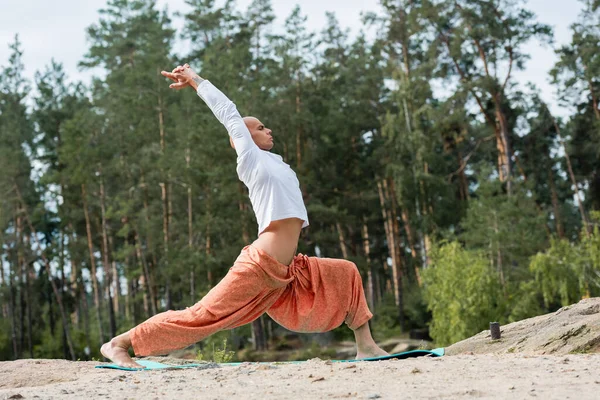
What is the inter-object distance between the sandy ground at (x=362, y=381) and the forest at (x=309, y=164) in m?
19.5

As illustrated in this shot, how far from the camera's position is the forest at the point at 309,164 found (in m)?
27.9

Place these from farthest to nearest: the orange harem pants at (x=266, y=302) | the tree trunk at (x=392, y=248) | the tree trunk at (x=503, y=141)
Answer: the tree trunk at (x=392, y=248) < the tree trunk at (x=503, y=141) < the orange harem pants at (x=266, y=302)

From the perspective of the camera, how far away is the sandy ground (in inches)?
162

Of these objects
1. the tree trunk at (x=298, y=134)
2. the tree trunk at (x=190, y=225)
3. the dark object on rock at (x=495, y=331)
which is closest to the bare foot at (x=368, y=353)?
the dark object on rock at (x=495, y=331)

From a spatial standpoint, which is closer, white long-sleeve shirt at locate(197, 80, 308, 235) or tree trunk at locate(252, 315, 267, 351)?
white long-sleeve shirt at locate(197, 80, 308, 235)

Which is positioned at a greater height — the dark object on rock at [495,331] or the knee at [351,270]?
the knee at [351,270]

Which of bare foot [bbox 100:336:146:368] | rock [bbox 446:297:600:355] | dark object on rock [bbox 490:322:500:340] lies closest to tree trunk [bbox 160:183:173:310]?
rock [bbox 446:297:600:355]

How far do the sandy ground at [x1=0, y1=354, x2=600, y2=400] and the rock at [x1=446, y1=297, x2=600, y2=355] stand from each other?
A: 615 millimetres

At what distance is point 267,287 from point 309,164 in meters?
28.2

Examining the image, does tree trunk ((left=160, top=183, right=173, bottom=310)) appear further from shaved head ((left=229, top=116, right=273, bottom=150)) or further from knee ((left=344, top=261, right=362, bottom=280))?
knee ((left=344, top=261, right=362, bottom=280))

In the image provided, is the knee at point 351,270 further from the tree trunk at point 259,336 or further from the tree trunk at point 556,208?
the tree trunk at point 556,208

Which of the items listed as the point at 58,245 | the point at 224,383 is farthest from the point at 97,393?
the point at 58,245

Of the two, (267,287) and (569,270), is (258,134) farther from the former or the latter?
(569,270)

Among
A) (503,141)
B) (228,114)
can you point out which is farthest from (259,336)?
(228,114)
